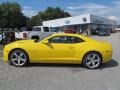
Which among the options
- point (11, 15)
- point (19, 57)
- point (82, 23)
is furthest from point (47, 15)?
point (19, 57)

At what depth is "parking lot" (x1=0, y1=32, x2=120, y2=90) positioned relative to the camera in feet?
24.2

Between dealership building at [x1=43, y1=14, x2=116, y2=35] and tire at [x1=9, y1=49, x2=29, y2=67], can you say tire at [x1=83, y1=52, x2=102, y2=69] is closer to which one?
tire at [x1=9, y1=49, x2=29, y2=67]

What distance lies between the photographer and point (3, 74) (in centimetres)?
893

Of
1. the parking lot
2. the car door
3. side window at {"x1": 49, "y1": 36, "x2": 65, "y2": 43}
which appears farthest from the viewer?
side window at {"x1": 49, "y1": 36, "x2": 65, "y2": 43}

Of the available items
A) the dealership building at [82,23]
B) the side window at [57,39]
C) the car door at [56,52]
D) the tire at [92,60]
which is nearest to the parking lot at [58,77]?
the tire at [92,60]

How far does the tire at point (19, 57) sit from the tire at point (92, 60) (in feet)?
7.35

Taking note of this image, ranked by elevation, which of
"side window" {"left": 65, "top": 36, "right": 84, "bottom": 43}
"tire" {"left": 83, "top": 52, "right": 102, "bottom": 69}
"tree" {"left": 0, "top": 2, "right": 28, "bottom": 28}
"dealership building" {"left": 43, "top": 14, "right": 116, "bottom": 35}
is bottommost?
"tire" {"left": 83, "top": 52, "right": 102, "bottom": 69}

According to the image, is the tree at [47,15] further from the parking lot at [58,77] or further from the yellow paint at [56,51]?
the parking lot at [58,77]

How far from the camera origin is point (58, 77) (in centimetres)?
865

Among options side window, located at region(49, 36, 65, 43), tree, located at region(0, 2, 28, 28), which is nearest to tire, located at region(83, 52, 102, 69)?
side window, located at region(49, 36, 65, 43)

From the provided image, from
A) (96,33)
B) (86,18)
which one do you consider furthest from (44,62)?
(86,18)

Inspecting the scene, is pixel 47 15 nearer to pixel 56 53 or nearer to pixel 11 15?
pixel 11 15

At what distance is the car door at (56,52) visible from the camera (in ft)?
34.3

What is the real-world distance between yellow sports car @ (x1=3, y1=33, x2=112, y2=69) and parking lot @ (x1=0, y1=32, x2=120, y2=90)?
270 mm
